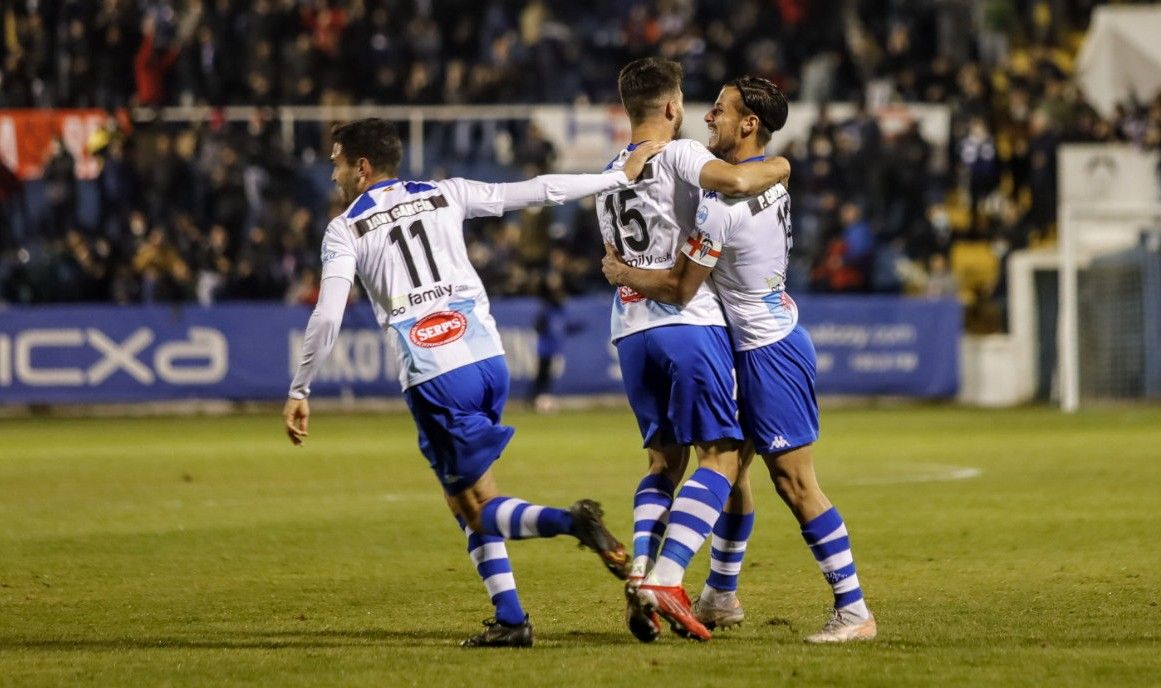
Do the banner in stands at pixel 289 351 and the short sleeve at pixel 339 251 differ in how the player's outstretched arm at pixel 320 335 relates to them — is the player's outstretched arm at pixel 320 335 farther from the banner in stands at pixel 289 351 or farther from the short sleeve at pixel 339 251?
the banner in stands at pixel 289 351

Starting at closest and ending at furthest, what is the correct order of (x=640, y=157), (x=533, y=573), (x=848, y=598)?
(x=848, y=598) → (x=640, y=157) → (x=533, y=573)

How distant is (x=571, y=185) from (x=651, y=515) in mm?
1276

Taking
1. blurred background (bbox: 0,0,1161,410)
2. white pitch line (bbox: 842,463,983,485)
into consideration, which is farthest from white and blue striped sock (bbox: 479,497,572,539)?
blurred background (bbox: 0,0,1161,410)

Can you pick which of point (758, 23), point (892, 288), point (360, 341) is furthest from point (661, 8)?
point (360, 341)

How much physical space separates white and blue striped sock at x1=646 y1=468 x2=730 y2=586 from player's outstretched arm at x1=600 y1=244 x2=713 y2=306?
655mm

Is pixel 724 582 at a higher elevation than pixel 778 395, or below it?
below

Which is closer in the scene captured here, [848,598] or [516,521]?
[516,521]

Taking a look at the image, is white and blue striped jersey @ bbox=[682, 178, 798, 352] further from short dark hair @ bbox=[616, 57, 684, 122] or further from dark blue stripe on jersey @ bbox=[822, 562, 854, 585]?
dark blue stripe on jersey @ bbox=[822, 562, 854, 585]

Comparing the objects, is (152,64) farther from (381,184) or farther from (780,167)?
(780,167)

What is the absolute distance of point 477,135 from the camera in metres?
26.6

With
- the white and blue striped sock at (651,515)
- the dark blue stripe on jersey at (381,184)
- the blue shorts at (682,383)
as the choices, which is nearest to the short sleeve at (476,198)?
the dark blue stripe on jersey at (381,184)

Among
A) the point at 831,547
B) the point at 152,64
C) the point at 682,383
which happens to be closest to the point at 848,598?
the point at 831,547

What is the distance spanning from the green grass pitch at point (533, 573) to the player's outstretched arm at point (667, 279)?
1.28 meters

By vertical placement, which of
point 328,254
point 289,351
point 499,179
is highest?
point 328,254
